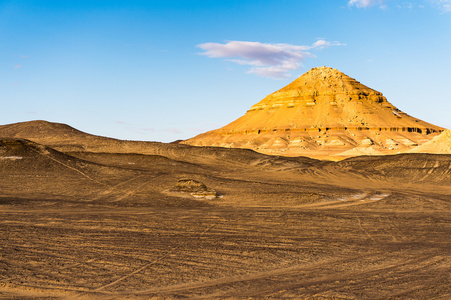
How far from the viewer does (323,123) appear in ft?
402

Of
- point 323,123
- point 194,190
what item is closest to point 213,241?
point 194,190

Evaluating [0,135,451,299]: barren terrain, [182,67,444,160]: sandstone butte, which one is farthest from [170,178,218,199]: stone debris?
[182,67,444,160]: sandstone butte

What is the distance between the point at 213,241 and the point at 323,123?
11333cm

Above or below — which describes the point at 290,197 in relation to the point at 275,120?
below

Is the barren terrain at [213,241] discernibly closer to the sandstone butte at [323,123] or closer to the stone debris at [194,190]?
the stone debris at [194,190]

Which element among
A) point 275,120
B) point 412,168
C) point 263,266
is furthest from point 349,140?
point 263,266

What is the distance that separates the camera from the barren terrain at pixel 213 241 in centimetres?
851

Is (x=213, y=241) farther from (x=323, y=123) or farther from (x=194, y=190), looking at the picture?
(x=323, y=123)

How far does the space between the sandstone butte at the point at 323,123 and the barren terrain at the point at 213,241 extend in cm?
7261

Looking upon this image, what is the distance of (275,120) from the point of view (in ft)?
441

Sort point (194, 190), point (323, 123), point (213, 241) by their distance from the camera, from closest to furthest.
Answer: point (213, 241) → point (194, 190) → point (323, 123)

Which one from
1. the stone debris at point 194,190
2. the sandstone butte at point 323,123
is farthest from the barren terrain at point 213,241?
the sandstone butte at point 323,123

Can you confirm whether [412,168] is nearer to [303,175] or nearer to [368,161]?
[368,161]

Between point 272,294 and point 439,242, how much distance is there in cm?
747
